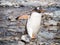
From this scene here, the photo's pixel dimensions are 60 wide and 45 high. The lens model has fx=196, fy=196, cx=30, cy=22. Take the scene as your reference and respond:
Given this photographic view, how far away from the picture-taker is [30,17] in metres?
1.73

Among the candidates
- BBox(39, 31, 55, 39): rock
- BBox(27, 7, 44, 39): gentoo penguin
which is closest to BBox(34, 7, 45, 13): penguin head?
BBox(27, 7, 44, 39): gentoo penguin

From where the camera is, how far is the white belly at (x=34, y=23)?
1.52m

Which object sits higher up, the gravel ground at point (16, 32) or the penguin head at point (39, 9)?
the penguin head at point (39, 9)

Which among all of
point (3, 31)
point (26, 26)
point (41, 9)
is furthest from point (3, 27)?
point (41, 9)

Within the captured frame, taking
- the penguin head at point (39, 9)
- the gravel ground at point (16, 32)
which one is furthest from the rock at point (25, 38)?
the penguin head at point (39, 9)

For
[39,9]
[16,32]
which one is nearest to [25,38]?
[16,32]

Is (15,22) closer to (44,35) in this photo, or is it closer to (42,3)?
(44,35)

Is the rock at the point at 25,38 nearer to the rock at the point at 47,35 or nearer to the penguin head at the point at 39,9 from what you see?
the rock at the point at 47,35

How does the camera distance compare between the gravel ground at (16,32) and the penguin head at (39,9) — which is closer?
the gravel ground at (16,32)

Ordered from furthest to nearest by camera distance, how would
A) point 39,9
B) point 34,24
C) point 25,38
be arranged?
point 39,9 < point 34,24 < point 25,38

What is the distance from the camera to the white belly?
59.8 inches

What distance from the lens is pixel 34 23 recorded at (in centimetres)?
161

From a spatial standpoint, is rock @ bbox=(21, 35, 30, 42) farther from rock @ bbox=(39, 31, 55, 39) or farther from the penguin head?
the penguin head

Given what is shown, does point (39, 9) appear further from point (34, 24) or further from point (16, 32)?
point (16, 32)
